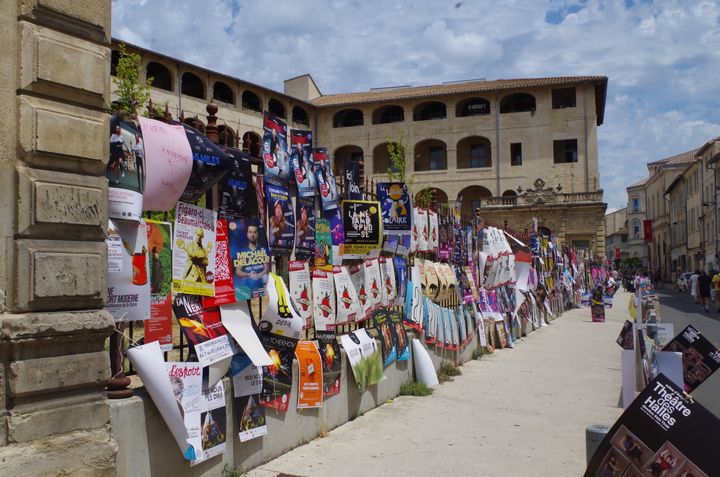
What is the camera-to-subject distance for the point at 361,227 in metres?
7.12

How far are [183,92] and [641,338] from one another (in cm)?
4215

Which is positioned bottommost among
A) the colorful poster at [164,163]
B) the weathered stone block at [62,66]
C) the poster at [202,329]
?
the poster at [202,329]

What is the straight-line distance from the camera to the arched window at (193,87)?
43500mm

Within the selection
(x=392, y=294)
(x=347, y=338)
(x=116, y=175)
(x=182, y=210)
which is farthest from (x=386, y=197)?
(x=116, y=175)

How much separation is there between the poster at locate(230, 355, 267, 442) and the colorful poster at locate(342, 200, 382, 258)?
7.41 ft

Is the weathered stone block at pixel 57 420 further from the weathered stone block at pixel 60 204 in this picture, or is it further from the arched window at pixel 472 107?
the arched window at pixel 472 107

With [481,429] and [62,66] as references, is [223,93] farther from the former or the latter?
[62,66]

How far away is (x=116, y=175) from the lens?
3986mm

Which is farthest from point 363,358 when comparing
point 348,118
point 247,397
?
point 348,118

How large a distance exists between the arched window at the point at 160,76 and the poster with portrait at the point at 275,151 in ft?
125

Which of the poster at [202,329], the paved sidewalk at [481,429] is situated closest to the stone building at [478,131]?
the paved sidewalk at [481,429]

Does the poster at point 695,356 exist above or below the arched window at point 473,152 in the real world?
below

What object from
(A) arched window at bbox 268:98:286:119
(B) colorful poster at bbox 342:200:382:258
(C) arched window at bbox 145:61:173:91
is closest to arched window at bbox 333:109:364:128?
(A) arched window at bbox 268:98:286:119

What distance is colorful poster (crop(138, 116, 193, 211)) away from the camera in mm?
4164
